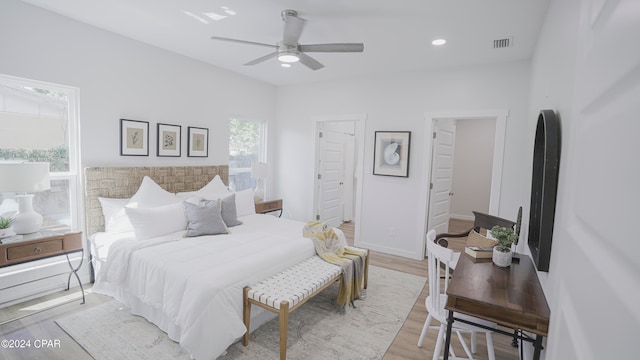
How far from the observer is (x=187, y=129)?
427cm

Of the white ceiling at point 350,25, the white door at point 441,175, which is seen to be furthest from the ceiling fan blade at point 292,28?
the white door at point 441,175

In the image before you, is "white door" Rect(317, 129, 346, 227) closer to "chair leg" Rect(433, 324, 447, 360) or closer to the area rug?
the area rug

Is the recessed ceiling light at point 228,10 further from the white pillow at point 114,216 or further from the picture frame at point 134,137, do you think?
the white pillow at point 114,216

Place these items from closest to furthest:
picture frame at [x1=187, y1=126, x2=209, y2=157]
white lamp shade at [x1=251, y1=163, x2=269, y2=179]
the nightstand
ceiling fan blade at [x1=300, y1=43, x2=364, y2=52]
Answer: ceiling fan blade at [x1=300, y1=43, x2=364, y2=52] < picture frame at [x1=187, y1=126, x2=209, y2=157] < the nightstand < white lamp shade at [x1=251, y1=163, x2=269, y2=179]

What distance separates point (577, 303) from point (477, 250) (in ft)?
5.46

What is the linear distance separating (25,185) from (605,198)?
3.62 metres

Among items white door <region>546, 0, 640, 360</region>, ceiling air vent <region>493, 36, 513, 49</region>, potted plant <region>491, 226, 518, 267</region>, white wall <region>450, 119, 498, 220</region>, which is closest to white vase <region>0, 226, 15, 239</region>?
white door <region>546, 0, 640, 360</region>

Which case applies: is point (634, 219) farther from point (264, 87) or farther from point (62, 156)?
point (264, 87)

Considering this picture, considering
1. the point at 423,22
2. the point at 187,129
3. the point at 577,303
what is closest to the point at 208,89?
the point at 187,129

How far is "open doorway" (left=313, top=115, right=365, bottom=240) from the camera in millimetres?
5086

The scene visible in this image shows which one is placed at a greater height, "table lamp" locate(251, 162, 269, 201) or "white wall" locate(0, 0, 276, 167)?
"white wall" locate(0, 0, 276, 167)

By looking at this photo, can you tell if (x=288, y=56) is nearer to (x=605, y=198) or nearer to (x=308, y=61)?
(x=308, y=61)

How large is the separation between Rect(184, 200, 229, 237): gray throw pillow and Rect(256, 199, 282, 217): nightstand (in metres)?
1.49

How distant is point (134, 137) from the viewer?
3.67 metres
